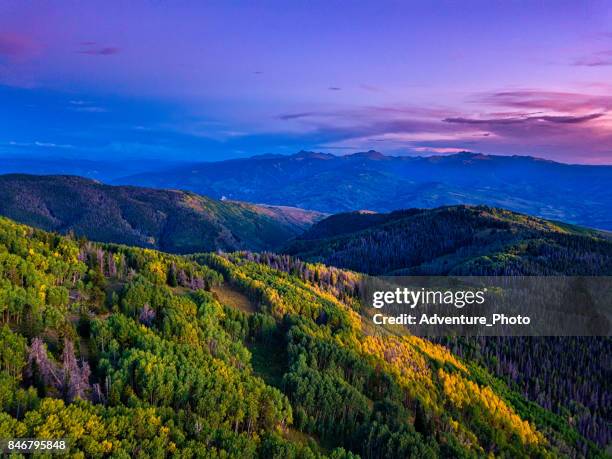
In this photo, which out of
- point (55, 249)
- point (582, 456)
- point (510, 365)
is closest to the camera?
point (55, 249)

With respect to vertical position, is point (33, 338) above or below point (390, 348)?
above

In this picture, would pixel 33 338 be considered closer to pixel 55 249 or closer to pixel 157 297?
pixel 157 297

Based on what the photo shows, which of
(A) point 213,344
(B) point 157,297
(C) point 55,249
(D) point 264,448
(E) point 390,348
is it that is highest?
(C) point 55,249

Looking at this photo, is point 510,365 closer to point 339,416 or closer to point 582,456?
point 582,456

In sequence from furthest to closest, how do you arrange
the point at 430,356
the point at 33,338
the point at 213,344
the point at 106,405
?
the point at 430,356 < the point at 213,344 < the point at 33,338 < the point at 106,405

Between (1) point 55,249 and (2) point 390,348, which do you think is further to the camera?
(2) point 390,348

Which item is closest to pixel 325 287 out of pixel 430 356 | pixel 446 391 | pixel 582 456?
pixel 430 356
